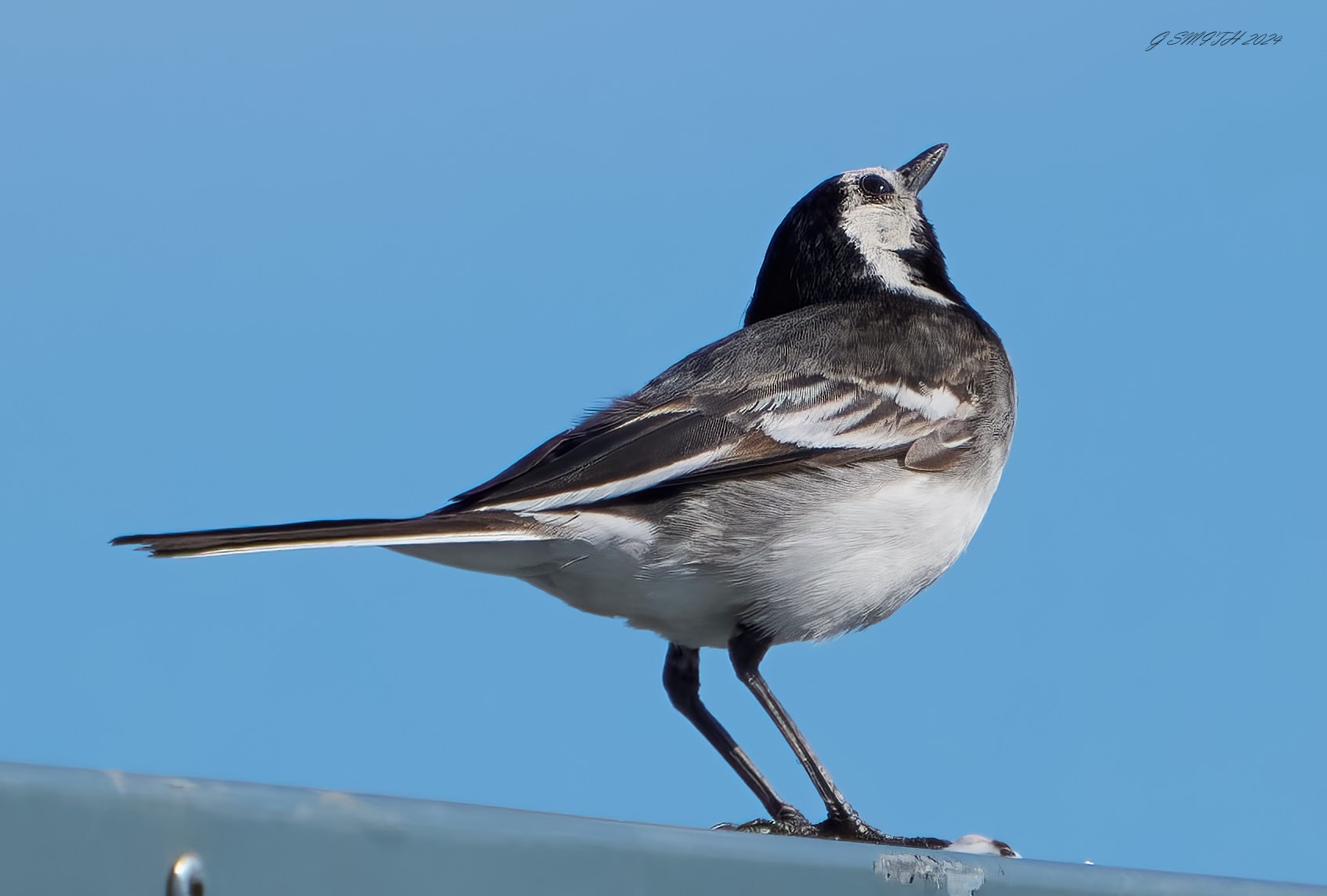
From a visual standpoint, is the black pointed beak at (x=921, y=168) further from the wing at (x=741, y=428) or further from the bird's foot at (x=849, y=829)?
the bird's foot at (x=849, y=829)

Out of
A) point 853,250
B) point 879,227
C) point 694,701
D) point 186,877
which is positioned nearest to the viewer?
point 186,877

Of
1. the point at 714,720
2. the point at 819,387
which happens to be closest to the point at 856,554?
the point at 819,387

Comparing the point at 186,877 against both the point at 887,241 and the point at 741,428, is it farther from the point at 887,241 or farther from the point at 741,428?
the point at 887,241

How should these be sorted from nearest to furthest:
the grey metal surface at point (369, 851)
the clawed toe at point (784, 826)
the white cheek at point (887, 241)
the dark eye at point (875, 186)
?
the grey metal surface at point (369, 851)
the clawed toe at point (784, 826)
the white cheek at point (887, 241)
the dark eye at point (875, 186)

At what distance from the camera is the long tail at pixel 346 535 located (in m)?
3.31

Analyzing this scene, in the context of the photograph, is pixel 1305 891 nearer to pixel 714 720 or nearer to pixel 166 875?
pixel 166 875

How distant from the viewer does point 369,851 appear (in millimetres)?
2076

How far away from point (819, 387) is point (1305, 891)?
9.79ft

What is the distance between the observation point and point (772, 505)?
178 inches

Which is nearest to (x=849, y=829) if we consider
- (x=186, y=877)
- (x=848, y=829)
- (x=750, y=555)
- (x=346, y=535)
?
(x=848, y=829)

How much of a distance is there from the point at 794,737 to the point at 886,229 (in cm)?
246

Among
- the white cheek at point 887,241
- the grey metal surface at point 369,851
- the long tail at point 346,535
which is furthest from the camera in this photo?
the white cheek at point 887,241

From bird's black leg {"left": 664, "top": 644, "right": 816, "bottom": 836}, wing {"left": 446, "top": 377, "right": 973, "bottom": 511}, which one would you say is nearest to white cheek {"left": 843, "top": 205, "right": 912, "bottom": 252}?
wing {"left": 446, "top": 377, "right": 973, "bottom": 511}

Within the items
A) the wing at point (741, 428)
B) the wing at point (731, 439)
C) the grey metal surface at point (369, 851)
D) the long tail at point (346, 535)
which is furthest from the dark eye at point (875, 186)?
the grey metal surface at point (369, 851)
